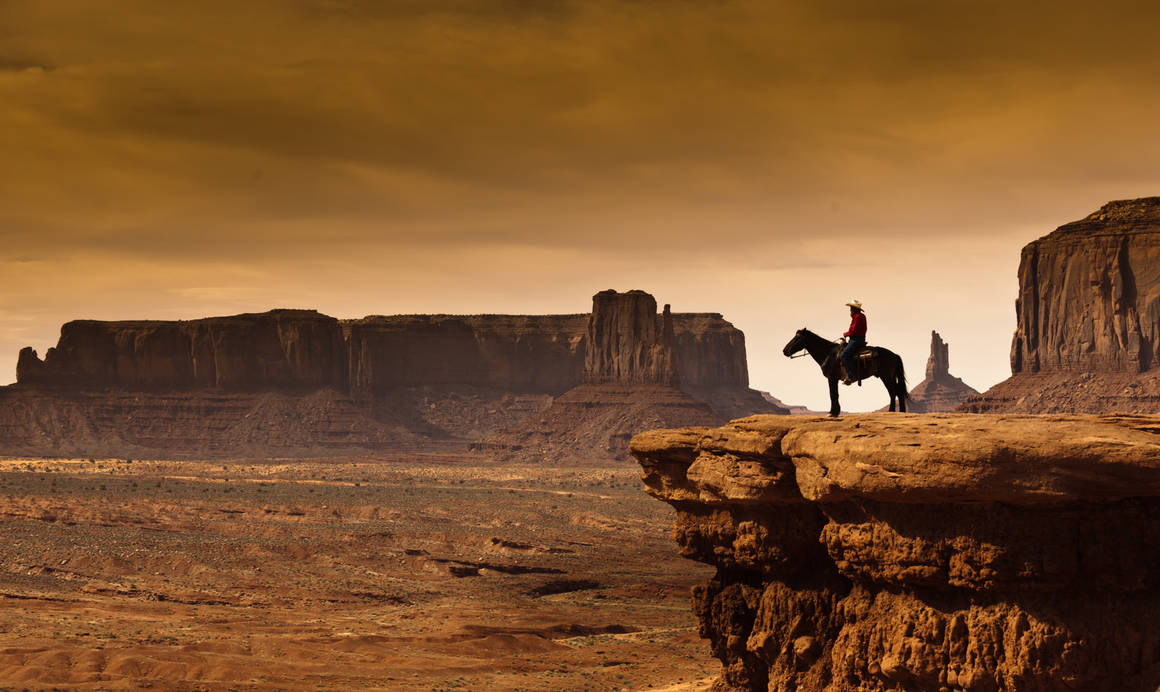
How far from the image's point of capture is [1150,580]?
1623 cm

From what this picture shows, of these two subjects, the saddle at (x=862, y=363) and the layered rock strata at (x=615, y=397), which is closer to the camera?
the saddle at (x=862, y=363)

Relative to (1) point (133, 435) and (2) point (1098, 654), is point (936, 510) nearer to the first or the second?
(2) point (1098, 654)

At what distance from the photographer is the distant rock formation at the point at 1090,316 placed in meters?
126

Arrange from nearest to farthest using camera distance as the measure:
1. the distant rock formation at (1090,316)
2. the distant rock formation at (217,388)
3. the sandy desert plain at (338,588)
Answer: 1. the sandy desert plain at (338,588)
2. the distant rock formation at (1090,316)
3. the distant rock formation at (217,388)

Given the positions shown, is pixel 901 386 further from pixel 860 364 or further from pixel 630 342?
pixel 630 342

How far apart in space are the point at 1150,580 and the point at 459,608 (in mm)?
33643

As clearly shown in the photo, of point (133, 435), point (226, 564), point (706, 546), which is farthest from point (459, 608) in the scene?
point (133, 435)

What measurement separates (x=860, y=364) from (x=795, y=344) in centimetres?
191

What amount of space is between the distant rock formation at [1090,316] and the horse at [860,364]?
104m

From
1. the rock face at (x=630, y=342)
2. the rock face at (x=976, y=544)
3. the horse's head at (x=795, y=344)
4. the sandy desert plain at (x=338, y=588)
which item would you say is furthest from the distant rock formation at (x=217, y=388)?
the rock face at (x=976, y=544)

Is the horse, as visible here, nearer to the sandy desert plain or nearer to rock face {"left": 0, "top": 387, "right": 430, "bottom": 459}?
the sandy desert plain

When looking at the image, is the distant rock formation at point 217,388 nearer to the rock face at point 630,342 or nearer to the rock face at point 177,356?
the rock face at point 177,356

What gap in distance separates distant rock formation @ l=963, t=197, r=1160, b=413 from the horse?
103967 millimetres

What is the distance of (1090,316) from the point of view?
132000 millimetres
